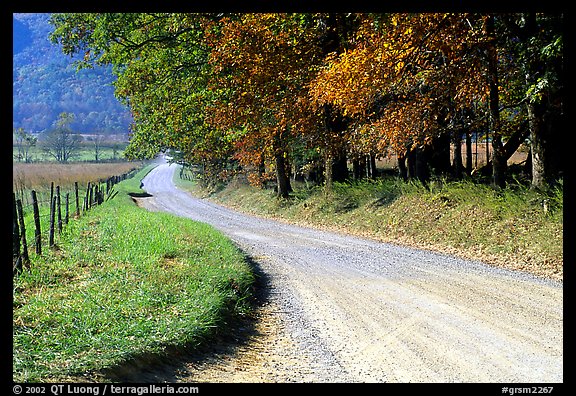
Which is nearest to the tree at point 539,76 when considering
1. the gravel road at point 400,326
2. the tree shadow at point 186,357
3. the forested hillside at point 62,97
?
the gravel road at point 400,326

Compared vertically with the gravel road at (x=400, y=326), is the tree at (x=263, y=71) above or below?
above

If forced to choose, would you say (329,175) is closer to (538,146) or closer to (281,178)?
(281,178)

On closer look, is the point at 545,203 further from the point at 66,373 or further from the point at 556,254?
the point at 66,373

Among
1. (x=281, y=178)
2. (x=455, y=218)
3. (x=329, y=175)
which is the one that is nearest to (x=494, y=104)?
(x=455, y=218)

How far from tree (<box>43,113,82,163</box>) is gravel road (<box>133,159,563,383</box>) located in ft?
158

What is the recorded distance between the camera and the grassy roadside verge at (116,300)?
19.5ft

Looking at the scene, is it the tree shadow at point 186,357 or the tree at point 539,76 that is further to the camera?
the tree at point 539,76

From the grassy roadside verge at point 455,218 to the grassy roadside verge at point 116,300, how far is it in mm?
5888

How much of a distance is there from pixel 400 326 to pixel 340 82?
37.0 feet

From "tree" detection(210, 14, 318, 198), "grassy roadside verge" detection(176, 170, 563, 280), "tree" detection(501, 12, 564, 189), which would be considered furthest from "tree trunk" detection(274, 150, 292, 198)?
"tree" detection(501, 12, 564, 189)

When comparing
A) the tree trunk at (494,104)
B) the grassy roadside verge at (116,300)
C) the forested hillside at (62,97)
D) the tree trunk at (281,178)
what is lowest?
the grassy roadside verge at (116,300)

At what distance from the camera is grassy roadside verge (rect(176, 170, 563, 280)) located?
515 inches

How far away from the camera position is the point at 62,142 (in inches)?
2403

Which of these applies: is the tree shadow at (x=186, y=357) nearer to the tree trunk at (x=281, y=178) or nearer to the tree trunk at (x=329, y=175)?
the tree trunk at (x=329, y=175)
